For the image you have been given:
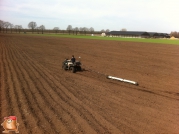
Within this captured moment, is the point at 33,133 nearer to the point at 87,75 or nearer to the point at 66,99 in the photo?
the point at 66,99

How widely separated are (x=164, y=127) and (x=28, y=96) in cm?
593

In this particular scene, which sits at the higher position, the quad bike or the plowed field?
the quad bike

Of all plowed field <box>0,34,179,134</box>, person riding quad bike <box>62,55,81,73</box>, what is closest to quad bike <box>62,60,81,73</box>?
person riding quad bike <box>62,55,81,73</box>

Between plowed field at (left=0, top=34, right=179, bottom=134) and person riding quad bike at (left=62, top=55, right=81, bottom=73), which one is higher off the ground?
person riding quad bike at (left=62, top=55, right=81, bottom=73)

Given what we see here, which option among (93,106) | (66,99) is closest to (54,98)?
Result: (66,99)

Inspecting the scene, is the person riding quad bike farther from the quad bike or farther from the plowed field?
the plowed field

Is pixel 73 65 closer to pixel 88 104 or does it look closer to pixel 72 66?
pixel 72 66

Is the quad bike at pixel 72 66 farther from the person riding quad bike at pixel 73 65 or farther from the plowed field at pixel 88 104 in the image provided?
the plowed field at pixel 88 104

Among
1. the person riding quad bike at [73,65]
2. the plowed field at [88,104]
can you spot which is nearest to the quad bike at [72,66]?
the person riding quad bike at [73,65]

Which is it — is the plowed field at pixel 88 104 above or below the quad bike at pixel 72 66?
below

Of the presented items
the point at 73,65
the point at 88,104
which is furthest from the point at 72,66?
the point at 88,104

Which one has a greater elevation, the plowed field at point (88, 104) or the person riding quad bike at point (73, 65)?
the person riding quad bike at point (73, 65)

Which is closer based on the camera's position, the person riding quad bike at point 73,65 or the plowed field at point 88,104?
the plowed field at point 88,104

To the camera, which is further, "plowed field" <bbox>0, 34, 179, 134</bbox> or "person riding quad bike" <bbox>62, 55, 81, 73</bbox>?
"person riding quad bike" <bbox>62, 55, 81, 73</bbox>
